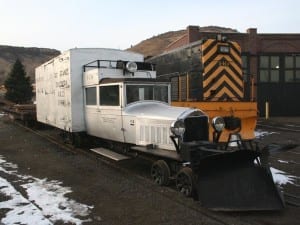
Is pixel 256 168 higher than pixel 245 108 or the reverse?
the reverse

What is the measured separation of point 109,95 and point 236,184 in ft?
16.4

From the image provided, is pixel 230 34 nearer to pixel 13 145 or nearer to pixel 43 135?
pixel 43 135

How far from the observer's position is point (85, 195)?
25.8 feet

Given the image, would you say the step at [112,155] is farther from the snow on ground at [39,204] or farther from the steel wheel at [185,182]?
the steel wheel at [185,182]

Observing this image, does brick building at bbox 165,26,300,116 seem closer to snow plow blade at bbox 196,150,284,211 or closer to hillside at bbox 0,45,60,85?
snow plow blade at bbox 196,150,284,211

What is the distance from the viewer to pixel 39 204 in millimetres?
7223

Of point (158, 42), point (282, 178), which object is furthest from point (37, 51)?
point (282, 178)

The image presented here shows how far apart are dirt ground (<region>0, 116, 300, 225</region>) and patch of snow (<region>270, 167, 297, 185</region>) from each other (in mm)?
245

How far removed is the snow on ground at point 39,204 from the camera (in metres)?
6.44

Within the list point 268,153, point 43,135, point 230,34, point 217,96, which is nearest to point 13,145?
point 43,135

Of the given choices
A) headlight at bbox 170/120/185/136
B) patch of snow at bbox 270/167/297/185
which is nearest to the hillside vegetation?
patch of snow at bbox 270/167/297/185

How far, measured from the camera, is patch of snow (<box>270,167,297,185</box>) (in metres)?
8.73

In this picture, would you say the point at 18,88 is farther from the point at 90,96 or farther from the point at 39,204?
the point at 39,204

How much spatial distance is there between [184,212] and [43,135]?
41.7ft
